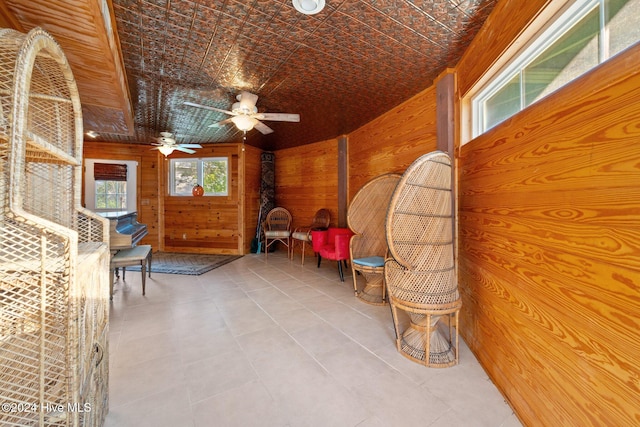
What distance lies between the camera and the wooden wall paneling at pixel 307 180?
490 cm

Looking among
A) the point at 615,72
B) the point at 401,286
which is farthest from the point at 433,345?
the point at 615,72

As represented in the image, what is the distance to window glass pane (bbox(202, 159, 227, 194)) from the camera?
18.7 ft

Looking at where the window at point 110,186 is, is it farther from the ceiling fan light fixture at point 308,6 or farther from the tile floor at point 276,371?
the ceiling fan light fixture at point 308,6

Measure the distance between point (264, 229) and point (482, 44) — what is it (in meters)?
4.68

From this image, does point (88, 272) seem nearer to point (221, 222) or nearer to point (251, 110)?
point (251, 110)

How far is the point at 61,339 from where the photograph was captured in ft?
2.59

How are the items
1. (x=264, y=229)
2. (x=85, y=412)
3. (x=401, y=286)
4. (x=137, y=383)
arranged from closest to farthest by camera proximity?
(x=85, y=412), (x=137, y=383), (x=401, y=286), (x=264, y=229)

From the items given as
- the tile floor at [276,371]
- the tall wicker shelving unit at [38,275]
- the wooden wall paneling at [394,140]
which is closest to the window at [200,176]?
the wooden wall paneling at [394,140]

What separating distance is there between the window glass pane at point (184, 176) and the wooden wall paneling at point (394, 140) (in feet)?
12.0

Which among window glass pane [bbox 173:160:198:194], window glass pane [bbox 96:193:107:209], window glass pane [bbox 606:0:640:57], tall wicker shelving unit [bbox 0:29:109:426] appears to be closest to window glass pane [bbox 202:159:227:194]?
window glass pane [bbox 173:160:198:194]

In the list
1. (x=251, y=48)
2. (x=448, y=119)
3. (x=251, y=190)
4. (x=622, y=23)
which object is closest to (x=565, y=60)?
(x=622, y=23)

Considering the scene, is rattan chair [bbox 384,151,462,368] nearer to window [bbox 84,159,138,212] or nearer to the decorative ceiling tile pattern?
the decorative ceiling tile pattern

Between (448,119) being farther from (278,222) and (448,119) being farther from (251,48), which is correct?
(278,222)

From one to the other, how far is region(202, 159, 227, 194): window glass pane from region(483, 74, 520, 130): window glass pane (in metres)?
5.04
